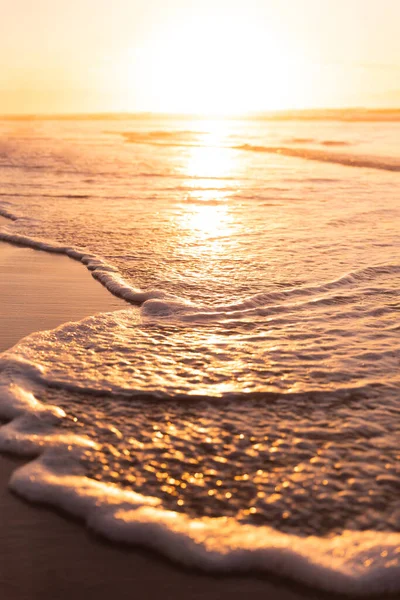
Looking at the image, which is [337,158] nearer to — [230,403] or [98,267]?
[98,267]

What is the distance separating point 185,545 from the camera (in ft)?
7.63

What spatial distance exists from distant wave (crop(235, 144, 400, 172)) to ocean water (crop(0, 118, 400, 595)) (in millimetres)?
9335

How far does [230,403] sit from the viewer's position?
328 cm

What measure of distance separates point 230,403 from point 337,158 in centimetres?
1657

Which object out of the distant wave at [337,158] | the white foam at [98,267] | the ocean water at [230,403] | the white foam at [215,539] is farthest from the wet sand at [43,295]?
the distant wave at [337,158]

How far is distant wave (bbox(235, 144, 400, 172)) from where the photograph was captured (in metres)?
16.2

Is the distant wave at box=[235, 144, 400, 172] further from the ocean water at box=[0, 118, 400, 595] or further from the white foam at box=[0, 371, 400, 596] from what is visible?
the white foam at box=[0, 371, 400, 596]

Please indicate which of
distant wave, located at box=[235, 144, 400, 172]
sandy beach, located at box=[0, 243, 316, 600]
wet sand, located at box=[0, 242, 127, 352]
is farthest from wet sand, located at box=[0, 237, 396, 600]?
distant wave, located at box=[235, 144, 400, 172]

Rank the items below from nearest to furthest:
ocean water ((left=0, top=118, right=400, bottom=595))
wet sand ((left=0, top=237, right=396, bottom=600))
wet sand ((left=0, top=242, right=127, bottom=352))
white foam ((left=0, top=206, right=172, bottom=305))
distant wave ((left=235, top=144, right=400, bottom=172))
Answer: wet sand ((left=0, top=237, right=396, bottom=600))
ocean water ((left=0, top=118, right=400, bottom=595))
wet sand ((left=0, top=242, right=127, bottom=352))
white foam ((left=0, top=206, right=172, bottom=305))
distant wave ((left=235, top=144, right=400, bottom=172))

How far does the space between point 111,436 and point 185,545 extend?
787 millimetres

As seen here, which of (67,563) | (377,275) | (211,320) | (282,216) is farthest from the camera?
(282,216)

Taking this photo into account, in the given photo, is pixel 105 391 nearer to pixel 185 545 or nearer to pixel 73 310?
pixel 185 545

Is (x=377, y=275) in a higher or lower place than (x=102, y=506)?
higher

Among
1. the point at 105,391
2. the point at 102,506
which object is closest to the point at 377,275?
the point at 105,391
